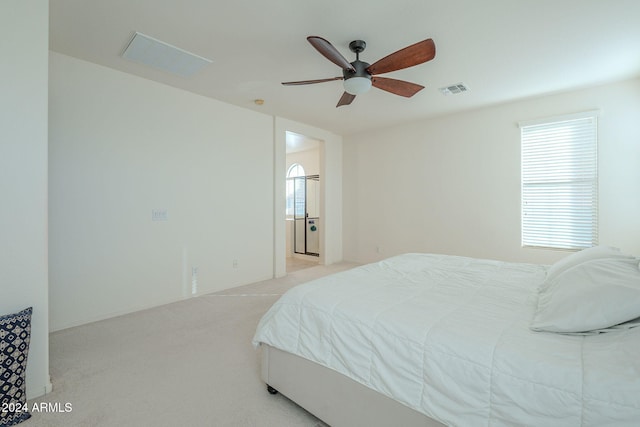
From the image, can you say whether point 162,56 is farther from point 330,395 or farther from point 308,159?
point 308,159

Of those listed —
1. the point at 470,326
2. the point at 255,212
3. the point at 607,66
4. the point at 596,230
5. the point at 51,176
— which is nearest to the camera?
the point at 470,326

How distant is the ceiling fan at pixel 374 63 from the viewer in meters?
2.05

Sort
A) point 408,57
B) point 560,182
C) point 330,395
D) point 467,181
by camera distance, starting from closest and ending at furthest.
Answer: point 330,395, point 408,57, point 560,182, point 467,181

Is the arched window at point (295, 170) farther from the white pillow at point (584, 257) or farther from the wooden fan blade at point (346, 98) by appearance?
the white pillow at point (584, 257)

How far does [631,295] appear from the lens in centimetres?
110

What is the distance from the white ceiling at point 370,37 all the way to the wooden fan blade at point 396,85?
290 mm

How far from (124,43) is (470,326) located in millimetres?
3344

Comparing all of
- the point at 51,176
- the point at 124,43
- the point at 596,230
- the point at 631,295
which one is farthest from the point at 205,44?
the point at 596,230

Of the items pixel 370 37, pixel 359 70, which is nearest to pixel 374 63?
pixel 359 70

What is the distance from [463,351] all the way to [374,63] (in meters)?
2.18

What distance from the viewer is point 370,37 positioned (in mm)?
2475

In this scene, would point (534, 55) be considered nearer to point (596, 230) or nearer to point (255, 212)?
point (596, 230)

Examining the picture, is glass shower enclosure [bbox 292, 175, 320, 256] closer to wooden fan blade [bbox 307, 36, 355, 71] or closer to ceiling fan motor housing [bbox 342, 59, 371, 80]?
ceiling fan motor housing [bbox 342, 59, 371, 80]

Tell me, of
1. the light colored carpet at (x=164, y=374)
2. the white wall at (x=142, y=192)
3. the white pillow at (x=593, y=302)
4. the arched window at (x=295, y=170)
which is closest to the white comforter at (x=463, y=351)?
the white pillow at (x=593, y=302)
